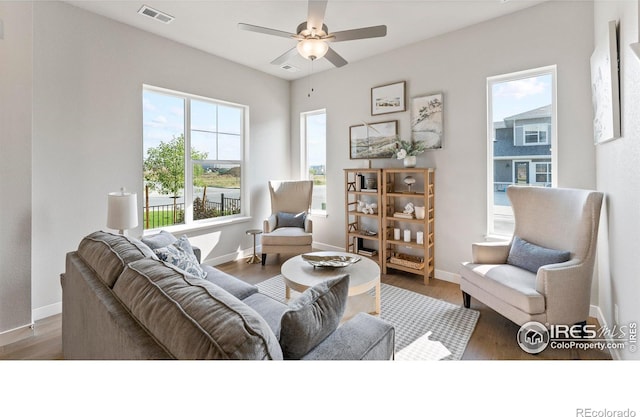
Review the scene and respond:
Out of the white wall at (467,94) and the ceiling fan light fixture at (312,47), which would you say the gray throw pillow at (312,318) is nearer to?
the ceiling fan light fixture at (312,47)

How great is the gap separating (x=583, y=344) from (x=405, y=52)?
11.2 ft

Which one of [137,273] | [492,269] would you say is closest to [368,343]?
[137,273]

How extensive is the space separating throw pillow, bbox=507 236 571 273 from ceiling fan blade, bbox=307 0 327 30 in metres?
2.45

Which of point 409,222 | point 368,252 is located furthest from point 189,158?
point 409,222

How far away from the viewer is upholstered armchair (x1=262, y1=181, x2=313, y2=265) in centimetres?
387

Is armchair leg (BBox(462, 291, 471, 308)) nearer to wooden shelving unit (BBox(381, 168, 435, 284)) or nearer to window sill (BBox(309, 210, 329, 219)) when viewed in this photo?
wooden shelving unit (BBox(381, 168, 435, 284))

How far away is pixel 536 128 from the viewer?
287 cm

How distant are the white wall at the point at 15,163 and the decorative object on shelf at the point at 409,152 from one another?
3.48 metres

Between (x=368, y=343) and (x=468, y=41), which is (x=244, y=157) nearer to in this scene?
(x=468, y=41)

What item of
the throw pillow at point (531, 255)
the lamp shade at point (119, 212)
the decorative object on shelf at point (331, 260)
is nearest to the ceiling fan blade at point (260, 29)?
the lamp shade at point (119, 212)

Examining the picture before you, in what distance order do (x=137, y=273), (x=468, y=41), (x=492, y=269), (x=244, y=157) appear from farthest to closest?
(x=244, y=157), (x=468, y=41), (x=492, y=269), (x=137, y=273)

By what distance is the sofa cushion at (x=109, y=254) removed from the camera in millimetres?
1331

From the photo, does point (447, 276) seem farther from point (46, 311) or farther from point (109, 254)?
point (46, 311)

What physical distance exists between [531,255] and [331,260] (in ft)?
5.43
